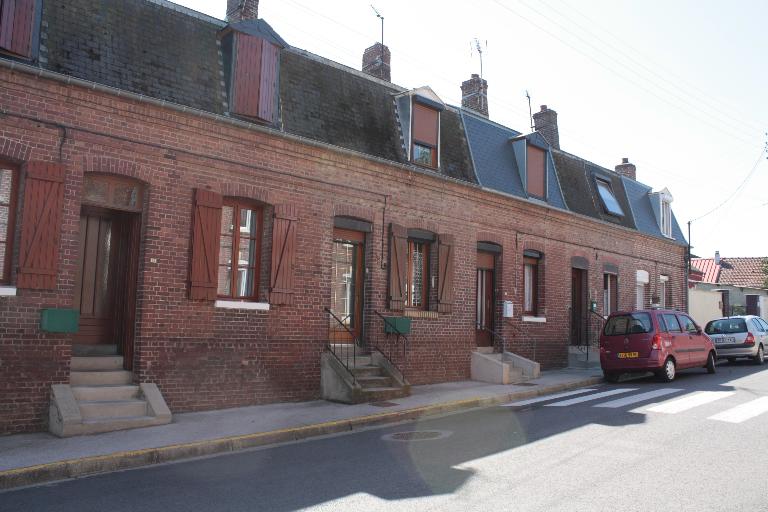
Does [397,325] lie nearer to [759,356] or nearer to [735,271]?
[759,356]

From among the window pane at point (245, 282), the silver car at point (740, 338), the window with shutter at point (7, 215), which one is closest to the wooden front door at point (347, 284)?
the window pane at point (245, 282)

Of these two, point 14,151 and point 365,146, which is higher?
point 365,146

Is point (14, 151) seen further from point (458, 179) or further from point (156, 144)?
point (458, 179)

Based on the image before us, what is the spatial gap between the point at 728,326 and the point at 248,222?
49.9ft

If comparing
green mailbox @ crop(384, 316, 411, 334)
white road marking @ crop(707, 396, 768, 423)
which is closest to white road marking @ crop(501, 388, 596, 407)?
green mailbox @ crop(384, 316, 411, 334)

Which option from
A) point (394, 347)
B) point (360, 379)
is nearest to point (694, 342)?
point (394, 347)

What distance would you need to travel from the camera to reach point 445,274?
14.4 metres

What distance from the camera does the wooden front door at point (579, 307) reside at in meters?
19.3

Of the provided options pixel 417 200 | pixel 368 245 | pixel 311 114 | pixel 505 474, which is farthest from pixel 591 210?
pixel 505 474

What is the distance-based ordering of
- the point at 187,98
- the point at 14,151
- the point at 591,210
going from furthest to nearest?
the point at 591,210 → the point at 187,98 → the point at 14,151

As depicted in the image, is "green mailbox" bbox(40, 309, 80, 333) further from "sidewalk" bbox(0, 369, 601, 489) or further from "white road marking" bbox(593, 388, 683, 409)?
"white road marking" bbox(593, 388, 683, 409)

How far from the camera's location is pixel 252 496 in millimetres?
5871

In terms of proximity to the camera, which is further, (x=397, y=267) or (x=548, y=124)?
(x=548, y=124)

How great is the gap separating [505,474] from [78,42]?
334 inches
